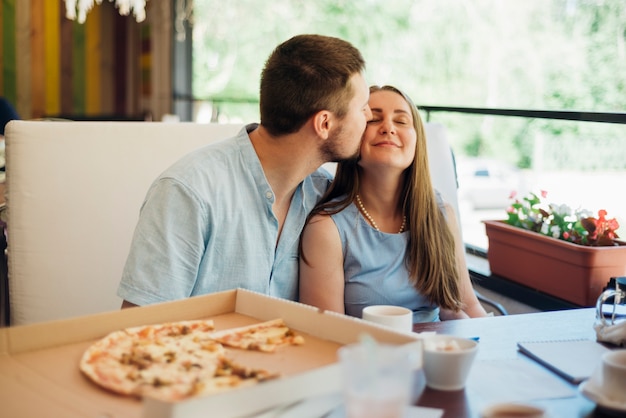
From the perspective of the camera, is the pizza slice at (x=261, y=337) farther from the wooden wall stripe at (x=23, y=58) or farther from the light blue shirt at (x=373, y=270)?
the wooden wall stripe at (x=23, y=58)

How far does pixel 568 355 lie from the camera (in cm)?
125

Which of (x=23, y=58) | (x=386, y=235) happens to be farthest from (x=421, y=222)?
(x=23, y=58)

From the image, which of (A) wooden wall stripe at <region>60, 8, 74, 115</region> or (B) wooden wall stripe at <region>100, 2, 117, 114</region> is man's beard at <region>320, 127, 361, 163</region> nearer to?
(A) wooden wall stripe at <region>60, 8, 74, 115</region>

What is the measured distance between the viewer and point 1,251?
1.86 meters

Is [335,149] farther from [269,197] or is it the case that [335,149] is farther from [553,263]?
[553,263]

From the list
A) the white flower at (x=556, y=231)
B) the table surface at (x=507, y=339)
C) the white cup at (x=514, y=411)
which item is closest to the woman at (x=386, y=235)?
the table surface at (x=507, y=339)

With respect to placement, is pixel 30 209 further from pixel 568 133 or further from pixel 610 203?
pixel 568 133

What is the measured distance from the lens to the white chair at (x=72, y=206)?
182 centimetres

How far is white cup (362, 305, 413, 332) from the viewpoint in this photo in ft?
3.99

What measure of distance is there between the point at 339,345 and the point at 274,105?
2.86ft

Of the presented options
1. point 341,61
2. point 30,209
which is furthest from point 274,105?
point 30,209

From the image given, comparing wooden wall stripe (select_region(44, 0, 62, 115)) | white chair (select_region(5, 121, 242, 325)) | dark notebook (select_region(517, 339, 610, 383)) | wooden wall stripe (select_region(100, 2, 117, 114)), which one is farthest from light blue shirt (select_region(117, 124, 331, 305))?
wooden wall stripe (select_region(100, 2, 117, 114))

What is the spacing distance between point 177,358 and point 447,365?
0.37 meters

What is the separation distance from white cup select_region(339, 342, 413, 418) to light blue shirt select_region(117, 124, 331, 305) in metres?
0.87
